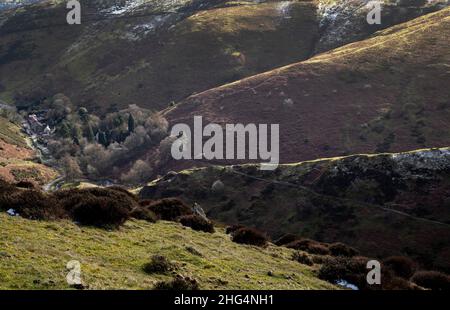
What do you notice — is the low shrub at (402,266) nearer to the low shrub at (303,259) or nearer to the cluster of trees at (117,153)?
the low shrub at (303,259)

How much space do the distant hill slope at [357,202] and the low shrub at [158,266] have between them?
181 ft

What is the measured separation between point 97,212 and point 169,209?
539 inches

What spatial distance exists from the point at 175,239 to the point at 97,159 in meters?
152

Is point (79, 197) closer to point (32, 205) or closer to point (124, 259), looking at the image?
point (32, 205)

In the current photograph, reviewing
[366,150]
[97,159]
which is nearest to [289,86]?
[366,150]

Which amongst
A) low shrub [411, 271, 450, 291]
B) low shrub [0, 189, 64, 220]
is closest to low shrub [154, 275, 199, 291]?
low shrub [0, 189, 64, 220]

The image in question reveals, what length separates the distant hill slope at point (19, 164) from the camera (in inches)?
5930

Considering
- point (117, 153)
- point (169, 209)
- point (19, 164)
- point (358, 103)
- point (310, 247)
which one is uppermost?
point (169, 209)

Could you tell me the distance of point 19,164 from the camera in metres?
162

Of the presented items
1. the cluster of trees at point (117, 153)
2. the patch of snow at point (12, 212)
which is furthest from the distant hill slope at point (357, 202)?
the patch of snow at point (12, 212)

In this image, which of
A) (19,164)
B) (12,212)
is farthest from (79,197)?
(19,164)

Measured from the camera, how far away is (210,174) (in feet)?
396
